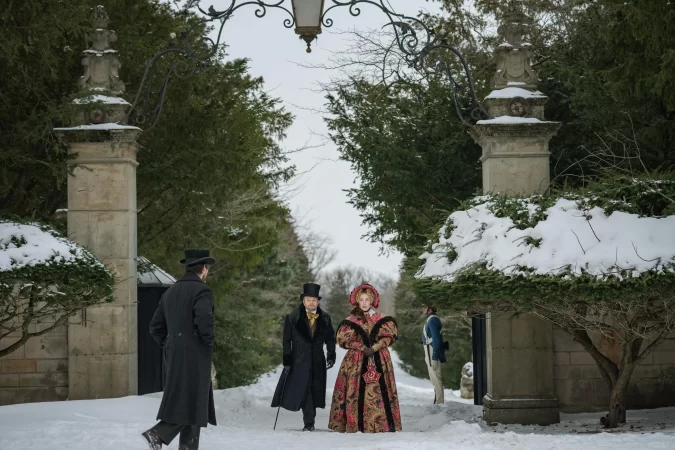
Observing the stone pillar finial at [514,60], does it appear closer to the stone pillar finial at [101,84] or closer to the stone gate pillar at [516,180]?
the stone gate pillar at [516,180]

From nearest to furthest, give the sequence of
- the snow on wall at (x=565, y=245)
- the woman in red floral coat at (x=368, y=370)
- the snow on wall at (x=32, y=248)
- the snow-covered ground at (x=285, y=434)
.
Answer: the snow-covered ground at (x=285, y=434)
the snow on wall at (x=565, y=245)
the snow on wall at (x=32, y=248)
the woman in red floral coat at (x=368, y=370)

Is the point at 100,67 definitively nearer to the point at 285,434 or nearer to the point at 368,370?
the point at 368,370

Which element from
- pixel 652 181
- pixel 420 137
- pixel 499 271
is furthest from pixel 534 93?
pixel 420 137

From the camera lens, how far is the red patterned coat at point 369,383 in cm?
1050

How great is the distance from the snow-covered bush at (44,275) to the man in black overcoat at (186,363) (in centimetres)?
197

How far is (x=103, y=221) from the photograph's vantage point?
11.6m

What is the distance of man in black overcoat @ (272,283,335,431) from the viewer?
11.0 m

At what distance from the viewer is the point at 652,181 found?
9828mm

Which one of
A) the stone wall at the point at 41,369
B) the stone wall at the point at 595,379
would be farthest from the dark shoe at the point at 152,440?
the stone wall at the point at 595,379

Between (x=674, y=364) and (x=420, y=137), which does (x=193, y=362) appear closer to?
(x=674, y=364)

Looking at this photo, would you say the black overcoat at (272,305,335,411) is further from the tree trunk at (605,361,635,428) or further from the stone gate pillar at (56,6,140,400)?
the tree trunk at (605,361,635,428)

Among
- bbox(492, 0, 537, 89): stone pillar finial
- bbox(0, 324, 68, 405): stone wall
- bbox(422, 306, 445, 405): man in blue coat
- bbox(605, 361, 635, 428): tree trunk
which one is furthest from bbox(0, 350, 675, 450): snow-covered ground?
bbox(492, 0, 537, 89): stone pillar finial

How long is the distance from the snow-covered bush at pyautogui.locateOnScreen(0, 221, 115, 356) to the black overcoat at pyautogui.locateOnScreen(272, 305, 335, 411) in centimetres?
220

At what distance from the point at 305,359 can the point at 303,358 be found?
0.03m
